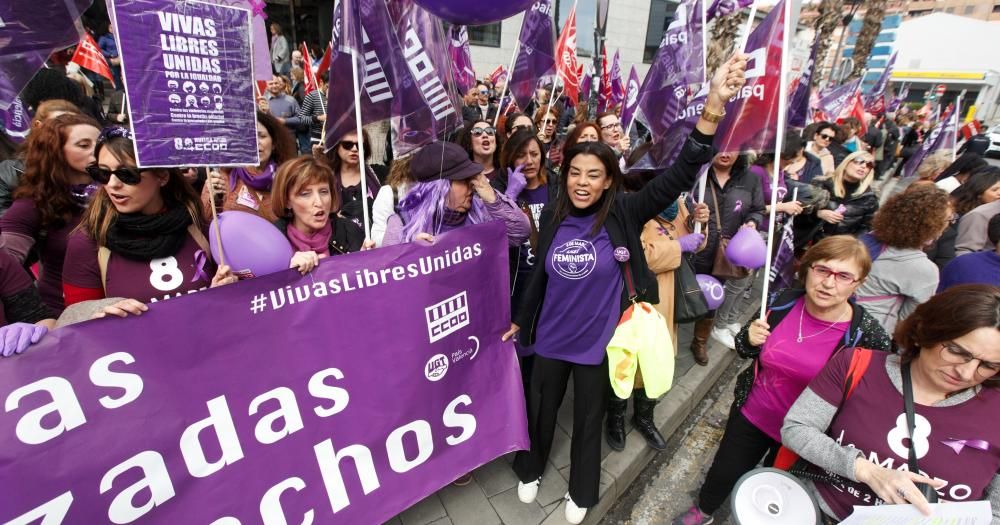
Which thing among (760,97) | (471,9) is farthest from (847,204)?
(471,9)

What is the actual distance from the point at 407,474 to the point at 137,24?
215cm

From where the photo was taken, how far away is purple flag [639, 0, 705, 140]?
3307 millimetres

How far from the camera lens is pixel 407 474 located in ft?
7.46

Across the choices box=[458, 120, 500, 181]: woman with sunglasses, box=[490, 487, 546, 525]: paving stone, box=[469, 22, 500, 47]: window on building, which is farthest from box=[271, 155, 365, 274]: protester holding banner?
box=[469, 22, 500, 47]: window on building

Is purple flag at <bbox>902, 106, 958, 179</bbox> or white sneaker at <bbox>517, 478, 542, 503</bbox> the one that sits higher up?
purple flag at <bbox>902, 106, 958, 179</bbox>

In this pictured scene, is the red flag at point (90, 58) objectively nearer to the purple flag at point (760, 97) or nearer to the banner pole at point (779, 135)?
the purple flag at point (760, 97)

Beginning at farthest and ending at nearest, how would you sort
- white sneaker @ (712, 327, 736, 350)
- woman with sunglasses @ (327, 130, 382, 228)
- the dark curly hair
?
white sneaker @ (712, 327, 736, 350), woman with sunglasses @ (327, 130, 382, 228), the dark curly hair

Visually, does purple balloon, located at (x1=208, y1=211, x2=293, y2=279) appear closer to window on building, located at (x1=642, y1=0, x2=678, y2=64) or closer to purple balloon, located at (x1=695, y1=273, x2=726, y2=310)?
purple balloon, located at (x1=695, y1=273, x2=726, y2=310)

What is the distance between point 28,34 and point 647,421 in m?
3.76

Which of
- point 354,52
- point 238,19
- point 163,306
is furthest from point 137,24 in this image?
point 163,306

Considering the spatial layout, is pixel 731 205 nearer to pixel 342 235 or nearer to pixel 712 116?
pixel 712 116

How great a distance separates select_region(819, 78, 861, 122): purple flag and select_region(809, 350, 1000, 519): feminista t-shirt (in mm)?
8885

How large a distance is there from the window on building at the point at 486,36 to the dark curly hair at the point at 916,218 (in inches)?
650

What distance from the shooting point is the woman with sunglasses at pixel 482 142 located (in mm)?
3568
